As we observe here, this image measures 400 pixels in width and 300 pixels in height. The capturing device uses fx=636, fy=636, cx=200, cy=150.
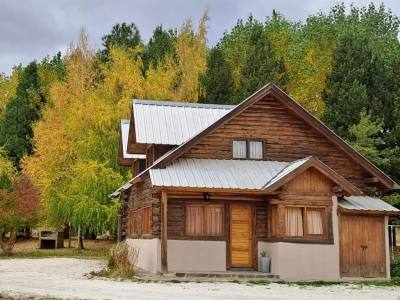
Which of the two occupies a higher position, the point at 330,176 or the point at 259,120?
the point at 259,120

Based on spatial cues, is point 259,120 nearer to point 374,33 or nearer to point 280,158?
point 280,158

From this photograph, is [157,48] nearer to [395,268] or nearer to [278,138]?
[278,138]

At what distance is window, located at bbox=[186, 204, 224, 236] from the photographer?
23.3 m

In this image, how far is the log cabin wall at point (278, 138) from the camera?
82.6ft

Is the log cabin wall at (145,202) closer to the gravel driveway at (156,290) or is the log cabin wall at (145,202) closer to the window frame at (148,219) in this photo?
the window frame at (148,219)

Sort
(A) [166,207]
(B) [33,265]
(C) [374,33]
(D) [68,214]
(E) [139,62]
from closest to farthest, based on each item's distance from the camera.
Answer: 1. (A) [166,207]
2. (B) [33,265]
3. (D) [68,214]
4. (E) [139,62]
5. (C) [374,33]

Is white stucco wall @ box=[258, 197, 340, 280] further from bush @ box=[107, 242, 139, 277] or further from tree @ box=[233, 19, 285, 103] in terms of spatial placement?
tree @ box=[233, 19, 285, 103]

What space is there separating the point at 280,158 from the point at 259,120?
5.73 ft

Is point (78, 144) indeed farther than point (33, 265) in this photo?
Yes

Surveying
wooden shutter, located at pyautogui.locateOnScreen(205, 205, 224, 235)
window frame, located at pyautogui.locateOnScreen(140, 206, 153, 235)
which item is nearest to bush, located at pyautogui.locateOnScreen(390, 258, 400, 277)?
wooden shutter, located at pyautogui.locateOnScreen(205, 205, 224, 235)

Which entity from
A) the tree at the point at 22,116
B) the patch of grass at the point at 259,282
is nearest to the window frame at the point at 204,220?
the patch of grass at the point at 259,282

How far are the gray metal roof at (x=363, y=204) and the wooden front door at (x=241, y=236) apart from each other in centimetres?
352

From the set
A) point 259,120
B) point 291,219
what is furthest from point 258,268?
point 259,120

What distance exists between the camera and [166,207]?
22.0m
